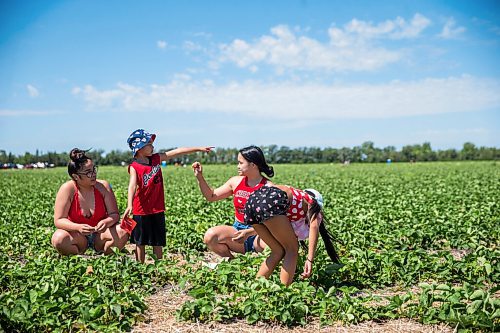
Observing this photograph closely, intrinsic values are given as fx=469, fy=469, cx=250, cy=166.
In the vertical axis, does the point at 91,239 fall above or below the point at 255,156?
below

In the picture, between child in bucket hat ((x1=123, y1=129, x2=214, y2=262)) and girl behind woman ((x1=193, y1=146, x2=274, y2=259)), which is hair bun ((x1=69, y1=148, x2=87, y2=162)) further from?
girl behind woman ((x1=193, y1=146, x2=274, y2=259))

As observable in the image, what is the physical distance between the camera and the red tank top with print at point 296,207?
14.4 ft

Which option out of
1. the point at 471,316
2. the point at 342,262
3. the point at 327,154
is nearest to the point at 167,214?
the point at 342,262

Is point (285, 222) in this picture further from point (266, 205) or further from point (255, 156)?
point (255, 156)

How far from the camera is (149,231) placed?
17.7 feet

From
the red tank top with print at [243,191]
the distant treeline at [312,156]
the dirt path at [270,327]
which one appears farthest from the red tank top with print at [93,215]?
the distant treeline at [312,156]

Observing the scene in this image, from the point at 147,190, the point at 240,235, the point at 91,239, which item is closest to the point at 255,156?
the point at 240,235

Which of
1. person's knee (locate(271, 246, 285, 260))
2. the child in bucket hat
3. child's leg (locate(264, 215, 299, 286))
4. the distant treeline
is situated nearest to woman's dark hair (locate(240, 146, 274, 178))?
child's leg (locate(264, 215, 299, 286))

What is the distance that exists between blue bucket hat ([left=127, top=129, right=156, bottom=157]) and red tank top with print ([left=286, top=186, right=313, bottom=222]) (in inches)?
72.4

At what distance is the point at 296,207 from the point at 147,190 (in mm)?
1875

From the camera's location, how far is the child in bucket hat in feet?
17.2

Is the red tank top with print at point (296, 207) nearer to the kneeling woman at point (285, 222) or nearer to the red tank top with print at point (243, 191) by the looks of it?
the kneeling woman at point (285, 222)

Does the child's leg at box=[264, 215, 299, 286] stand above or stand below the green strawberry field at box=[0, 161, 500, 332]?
above

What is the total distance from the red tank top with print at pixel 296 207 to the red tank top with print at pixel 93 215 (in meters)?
2.37
